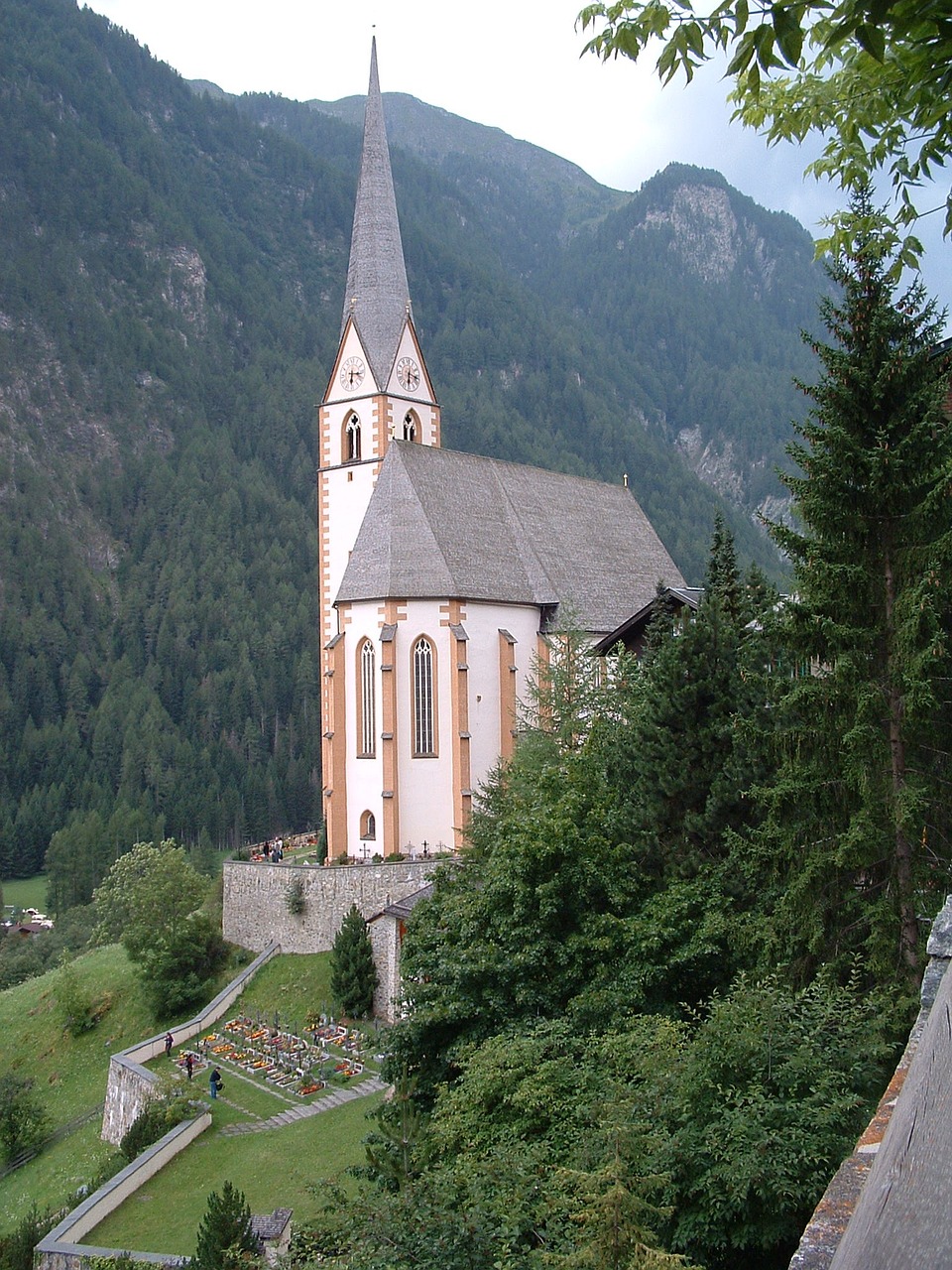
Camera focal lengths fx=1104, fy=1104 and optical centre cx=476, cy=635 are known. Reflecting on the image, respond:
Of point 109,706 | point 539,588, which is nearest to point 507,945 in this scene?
point 539,588

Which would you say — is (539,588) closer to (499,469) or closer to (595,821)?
(499,469)

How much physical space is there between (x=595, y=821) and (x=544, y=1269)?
9.07 m

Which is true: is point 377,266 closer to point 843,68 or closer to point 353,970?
point 353,970

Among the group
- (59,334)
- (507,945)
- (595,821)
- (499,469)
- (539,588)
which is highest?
(59,334)

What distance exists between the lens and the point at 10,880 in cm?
9600

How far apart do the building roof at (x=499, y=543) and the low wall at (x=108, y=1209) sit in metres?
17.0

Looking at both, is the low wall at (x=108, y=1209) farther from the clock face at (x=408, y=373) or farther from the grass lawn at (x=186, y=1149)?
the clock face at (x=408, y=373)

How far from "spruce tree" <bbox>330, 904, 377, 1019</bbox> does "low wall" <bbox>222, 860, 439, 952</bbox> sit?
1.32 m

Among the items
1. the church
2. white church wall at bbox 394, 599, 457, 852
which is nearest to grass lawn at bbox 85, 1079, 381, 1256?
white church wall at bbox 394, 599, 457, 852

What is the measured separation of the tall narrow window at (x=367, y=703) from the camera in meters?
35.0

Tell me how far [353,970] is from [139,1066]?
5.69 meters

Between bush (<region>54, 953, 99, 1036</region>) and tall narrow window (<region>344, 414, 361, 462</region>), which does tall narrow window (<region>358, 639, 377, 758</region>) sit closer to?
tall narrow window (<region>344, 414, 361, 462</region>)

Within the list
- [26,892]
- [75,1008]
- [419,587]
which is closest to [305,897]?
[75,1008]

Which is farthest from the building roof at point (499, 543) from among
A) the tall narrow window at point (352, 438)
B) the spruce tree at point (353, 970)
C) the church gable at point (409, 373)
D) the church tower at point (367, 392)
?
the spruce tree at point (353, 970)
